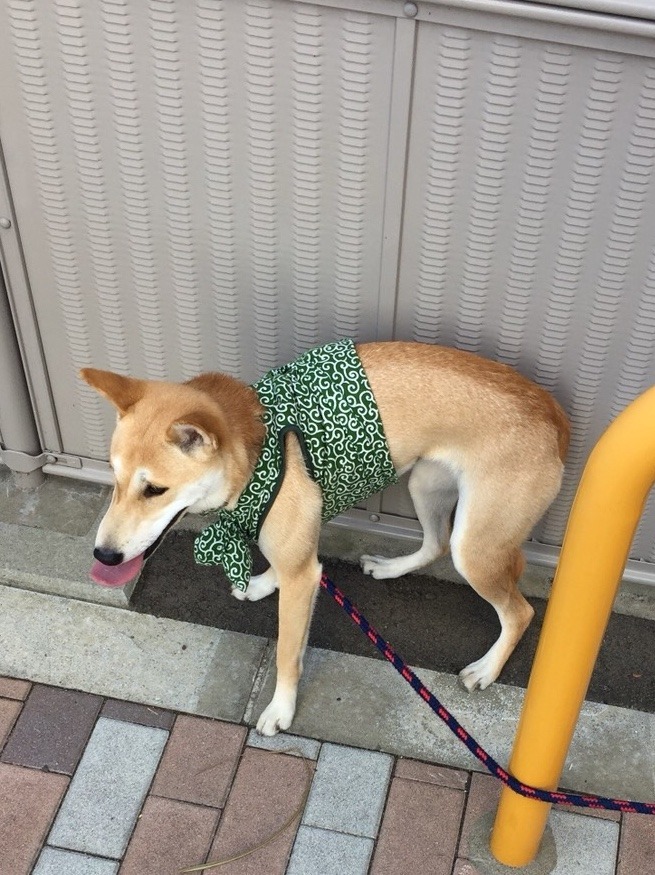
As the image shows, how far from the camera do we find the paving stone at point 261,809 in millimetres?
3071

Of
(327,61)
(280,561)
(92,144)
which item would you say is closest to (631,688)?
(280,561)

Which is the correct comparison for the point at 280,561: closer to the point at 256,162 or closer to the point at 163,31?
the point at 256,162

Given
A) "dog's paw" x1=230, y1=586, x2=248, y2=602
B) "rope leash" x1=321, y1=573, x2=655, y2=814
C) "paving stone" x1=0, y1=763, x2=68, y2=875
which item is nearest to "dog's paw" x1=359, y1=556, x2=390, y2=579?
"dog's paw" x1=230, y1=586, x2=248, y2=602

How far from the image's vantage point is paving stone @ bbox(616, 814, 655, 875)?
3.06 m

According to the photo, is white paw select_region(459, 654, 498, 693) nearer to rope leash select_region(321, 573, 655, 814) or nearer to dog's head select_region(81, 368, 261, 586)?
rope leash select_region(321, 573, 655, 814)

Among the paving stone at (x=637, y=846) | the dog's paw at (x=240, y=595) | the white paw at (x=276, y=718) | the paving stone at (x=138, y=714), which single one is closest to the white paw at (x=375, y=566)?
the dog's paw at (x=240, y=595)

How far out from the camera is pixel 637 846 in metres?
3.11

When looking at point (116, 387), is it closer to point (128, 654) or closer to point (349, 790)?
point (128, 654)

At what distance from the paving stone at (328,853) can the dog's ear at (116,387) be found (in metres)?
1.52

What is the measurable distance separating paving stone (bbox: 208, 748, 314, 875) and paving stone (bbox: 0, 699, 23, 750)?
0.84m

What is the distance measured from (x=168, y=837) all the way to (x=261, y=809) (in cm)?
31

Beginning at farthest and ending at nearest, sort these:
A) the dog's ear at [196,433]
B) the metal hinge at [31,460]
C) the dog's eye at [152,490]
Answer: the metal hinge at [31,460] < the dog's eye at [152,490] < the dog's ear at [196,433]

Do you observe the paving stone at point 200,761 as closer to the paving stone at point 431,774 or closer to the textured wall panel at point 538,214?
the paving stone at point 431,774

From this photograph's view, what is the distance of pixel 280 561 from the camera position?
3109mm
